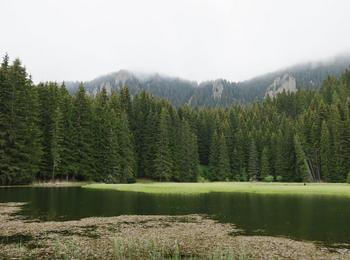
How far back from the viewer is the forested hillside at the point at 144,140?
7475 centimetres

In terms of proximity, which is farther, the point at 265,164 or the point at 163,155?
the point at 265,164

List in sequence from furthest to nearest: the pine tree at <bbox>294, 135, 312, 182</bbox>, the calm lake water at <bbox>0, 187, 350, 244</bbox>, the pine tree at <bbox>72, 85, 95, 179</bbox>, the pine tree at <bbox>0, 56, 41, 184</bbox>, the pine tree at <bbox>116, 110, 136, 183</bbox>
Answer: the pine tree at <bbox>294, 135, 312, 182</bbox>
the pine tree at <bbox>116, 110, 136, 183</bbox>
the pine tree at <bbox>72, 85, 95, 179</bbox>
the pine tree at <bbox>0, 56, 41, 184</bbox>
the calm lake water at <bbox>0, 187, 350, 244</bbox>

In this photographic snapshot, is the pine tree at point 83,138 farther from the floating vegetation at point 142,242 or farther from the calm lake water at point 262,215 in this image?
the floating vegetation at point 142,242

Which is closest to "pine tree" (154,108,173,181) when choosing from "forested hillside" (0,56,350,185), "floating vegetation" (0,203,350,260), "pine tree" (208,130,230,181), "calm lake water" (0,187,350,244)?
"forested hillside" (0,56,350,185)

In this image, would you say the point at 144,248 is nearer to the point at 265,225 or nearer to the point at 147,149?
the point at 265,225

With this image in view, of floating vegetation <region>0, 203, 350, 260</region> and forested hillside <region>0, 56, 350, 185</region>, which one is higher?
forested hillside <region>0, 56, 350, 185</region>

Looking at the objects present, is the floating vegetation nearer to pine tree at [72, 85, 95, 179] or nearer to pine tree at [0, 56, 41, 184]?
pine tree at [0, 56, 41, 184]

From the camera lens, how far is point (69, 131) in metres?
87.9

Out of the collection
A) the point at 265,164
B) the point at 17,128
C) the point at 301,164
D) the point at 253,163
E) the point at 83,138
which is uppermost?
the point at 17,128

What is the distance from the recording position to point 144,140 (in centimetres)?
11338

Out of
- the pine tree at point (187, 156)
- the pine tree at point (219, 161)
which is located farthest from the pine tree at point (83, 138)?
the pine tree at point (219, 161)

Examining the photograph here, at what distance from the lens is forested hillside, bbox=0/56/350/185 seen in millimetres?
74750

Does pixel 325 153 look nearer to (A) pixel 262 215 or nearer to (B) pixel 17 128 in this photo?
(A) pixel 262 215

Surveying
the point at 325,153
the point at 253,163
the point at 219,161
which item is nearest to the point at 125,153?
the point at 219,161
